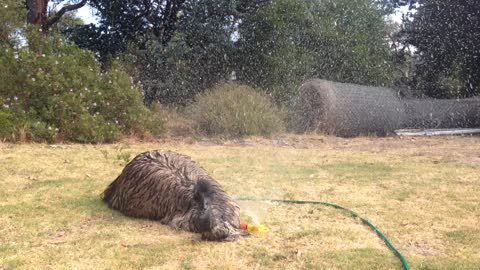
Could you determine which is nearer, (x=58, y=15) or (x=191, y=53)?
(x=58, y=15)

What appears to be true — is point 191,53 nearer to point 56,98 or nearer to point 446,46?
point 56,98

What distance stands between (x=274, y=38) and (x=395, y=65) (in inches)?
269

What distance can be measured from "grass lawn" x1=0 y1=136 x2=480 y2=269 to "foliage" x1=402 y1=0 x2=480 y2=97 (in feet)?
32.6

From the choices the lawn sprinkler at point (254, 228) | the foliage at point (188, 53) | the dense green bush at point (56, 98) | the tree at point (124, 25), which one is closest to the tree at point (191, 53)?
the foliage at point (188, 53)

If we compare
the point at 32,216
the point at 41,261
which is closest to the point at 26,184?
the point at 32,216

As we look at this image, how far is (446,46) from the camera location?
60.9ft

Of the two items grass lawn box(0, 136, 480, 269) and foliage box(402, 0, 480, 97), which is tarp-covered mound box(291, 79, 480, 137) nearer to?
foliage box(402, 0, 480, 97)

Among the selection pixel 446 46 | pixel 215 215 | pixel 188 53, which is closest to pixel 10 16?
pixel 188 53

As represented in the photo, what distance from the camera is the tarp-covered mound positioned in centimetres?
1398

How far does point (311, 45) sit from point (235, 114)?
5610mm

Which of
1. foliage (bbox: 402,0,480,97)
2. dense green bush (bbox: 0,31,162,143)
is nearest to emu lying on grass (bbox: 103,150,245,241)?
dense green bush (bbox: 0,31,162,143)

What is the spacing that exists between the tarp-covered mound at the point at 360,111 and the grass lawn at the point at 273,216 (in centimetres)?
479

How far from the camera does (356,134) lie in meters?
A: 14.3

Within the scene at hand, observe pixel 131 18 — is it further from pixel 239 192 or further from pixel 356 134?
pixel 239 192
